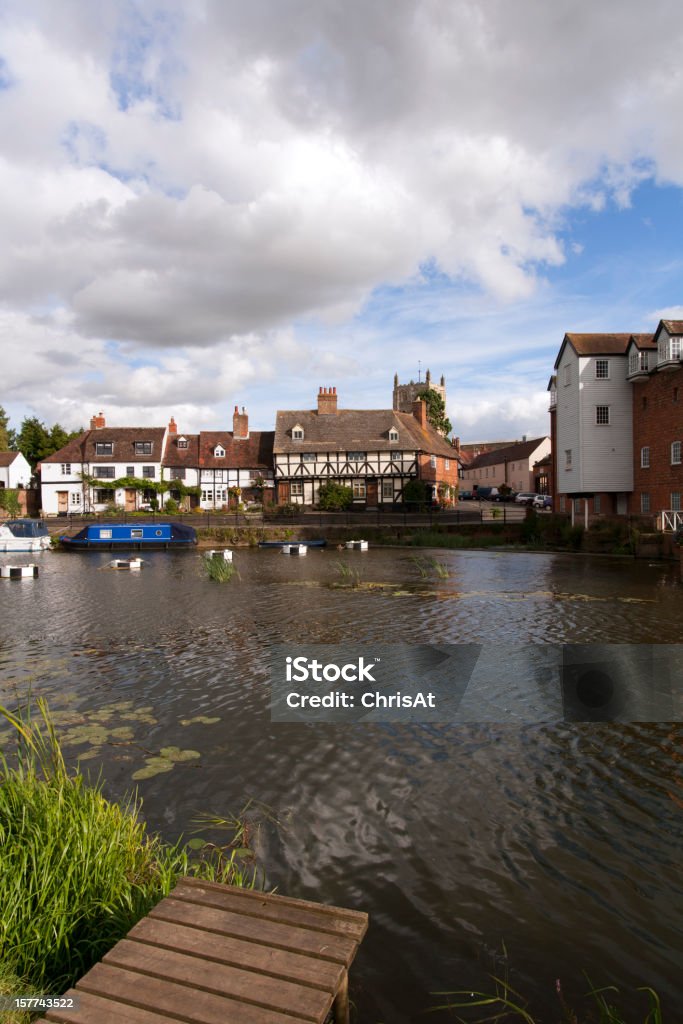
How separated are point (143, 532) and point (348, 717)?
36.0 metres

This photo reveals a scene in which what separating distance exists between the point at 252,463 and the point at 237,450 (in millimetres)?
2428

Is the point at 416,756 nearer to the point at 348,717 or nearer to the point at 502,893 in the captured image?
the point at 348,717

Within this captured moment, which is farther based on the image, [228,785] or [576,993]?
[228,785]

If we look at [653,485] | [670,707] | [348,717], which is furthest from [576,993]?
[653,485]

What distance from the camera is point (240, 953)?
3.52 metres

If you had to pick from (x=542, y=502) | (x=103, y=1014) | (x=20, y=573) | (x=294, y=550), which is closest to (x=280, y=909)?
(x=103, y=1014)

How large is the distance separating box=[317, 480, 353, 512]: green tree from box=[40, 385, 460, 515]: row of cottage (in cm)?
408

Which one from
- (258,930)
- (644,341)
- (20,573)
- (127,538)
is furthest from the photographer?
(127,538)

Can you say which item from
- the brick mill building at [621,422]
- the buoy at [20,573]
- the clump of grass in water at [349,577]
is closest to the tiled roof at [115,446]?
the buoy at [20,573]

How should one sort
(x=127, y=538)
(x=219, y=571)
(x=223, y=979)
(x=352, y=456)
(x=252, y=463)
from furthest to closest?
1. (x=252, y=463)
2. (x=352, y=456)
3. (x=127, y=538)
4. (x=219, y=571)
5. (x=223, y=979)

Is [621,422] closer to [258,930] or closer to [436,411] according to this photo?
[258,930]

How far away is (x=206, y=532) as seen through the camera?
4472 cm

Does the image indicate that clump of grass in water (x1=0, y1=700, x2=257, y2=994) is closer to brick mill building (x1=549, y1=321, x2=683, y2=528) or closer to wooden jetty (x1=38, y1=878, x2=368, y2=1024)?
wooden jetty (x1=38, y1=878, x2=368, y2=1024)

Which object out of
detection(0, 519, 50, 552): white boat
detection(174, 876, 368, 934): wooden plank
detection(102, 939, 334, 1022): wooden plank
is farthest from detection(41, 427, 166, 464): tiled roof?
detection(102, 939, 334, 1022): wooden plank
